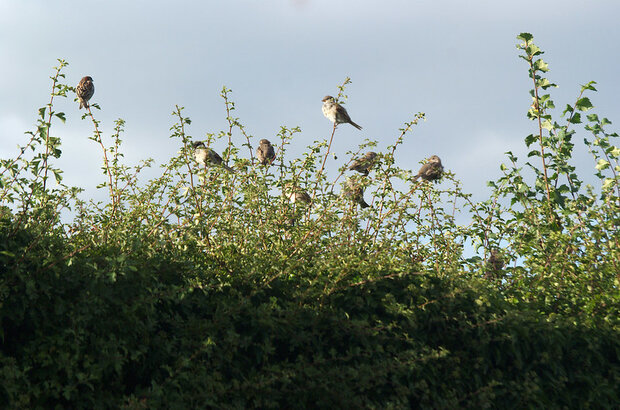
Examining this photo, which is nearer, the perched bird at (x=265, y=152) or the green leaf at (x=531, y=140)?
the green leaf at (x=531, y=140)

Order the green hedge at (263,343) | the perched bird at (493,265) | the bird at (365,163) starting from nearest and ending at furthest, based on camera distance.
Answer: the green hedge at (263,343) < the perched bird at (493,265) < the bird at (365,163)

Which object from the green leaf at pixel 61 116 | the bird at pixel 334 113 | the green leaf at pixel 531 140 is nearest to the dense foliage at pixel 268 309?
the green leaf at pixel 61 116

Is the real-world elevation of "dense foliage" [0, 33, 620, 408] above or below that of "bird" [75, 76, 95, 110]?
below

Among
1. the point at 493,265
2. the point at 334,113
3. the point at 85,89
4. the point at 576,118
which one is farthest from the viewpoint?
the point at 85,89

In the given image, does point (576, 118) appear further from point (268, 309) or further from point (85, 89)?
point (85, 89)

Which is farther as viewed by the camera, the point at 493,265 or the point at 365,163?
the point at 365,163

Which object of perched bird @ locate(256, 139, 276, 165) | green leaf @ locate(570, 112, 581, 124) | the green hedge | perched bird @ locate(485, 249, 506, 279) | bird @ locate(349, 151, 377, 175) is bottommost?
the green hedge

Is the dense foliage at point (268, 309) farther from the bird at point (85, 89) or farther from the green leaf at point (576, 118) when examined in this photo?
the bird at point (85, 89)

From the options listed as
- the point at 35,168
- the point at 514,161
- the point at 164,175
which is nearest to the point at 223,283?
the point at 35,168

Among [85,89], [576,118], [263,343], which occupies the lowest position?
[263,343]

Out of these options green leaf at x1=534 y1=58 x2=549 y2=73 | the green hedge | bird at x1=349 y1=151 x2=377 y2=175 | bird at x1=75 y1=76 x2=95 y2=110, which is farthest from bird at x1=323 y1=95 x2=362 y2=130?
the green hedge

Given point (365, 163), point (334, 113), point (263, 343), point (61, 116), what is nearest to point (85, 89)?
point (334, 113)

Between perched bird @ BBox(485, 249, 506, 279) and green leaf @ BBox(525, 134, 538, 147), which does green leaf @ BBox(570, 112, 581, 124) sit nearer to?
green leaf @ BBox(525, 134, 538, 147)

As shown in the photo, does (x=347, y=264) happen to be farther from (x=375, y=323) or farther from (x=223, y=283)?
(x=223, y=283)
